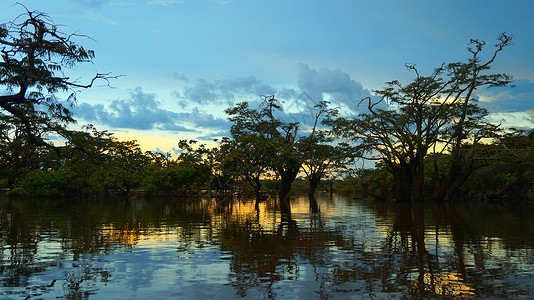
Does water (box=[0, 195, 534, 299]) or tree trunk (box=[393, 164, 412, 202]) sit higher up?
tree trunk (box=[393, 164, 412, 202])

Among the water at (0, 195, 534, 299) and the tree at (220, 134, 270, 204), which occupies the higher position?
the tree at (220, 134, 270, 204)

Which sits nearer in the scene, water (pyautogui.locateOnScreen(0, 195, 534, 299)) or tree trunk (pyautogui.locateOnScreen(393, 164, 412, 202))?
water (pyautogui.locateOnScreen(0, 195, 534, 299))

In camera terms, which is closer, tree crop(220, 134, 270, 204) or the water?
the water

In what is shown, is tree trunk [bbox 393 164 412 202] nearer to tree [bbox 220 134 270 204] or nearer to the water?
tree [bbox 220 134 270 204]

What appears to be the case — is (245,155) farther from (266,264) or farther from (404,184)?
(266,264)

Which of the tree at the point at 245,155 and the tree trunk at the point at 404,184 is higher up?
the tree at the point at 245,155

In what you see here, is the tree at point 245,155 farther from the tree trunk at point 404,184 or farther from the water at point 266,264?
the water at point 266,264

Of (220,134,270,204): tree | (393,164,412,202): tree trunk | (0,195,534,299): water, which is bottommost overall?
(0,195,534,299): water

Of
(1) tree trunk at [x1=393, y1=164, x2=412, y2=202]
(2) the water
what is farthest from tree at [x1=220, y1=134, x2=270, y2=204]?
(2) the water

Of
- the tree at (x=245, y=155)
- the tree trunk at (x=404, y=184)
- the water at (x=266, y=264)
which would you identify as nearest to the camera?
the water at (x=266, y=264)

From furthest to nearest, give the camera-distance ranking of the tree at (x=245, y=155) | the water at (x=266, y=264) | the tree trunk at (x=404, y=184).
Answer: the tree at (x=245, y=155) < the tree trunk at (x=404, y=184) < the water at (x=266, y=264)

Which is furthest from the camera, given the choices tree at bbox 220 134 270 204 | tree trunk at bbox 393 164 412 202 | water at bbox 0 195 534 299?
tree at bbox 220 134 270 204

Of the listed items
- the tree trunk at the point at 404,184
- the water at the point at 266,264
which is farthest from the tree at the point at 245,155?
the water at the point at 266,264

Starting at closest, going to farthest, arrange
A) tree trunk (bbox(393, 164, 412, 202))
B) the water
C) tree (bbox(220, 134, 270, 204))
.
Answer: the water → tree trunk (bbox(393, 164, 412, 202)) → tree (bbox(220, 134, 270, 204))
